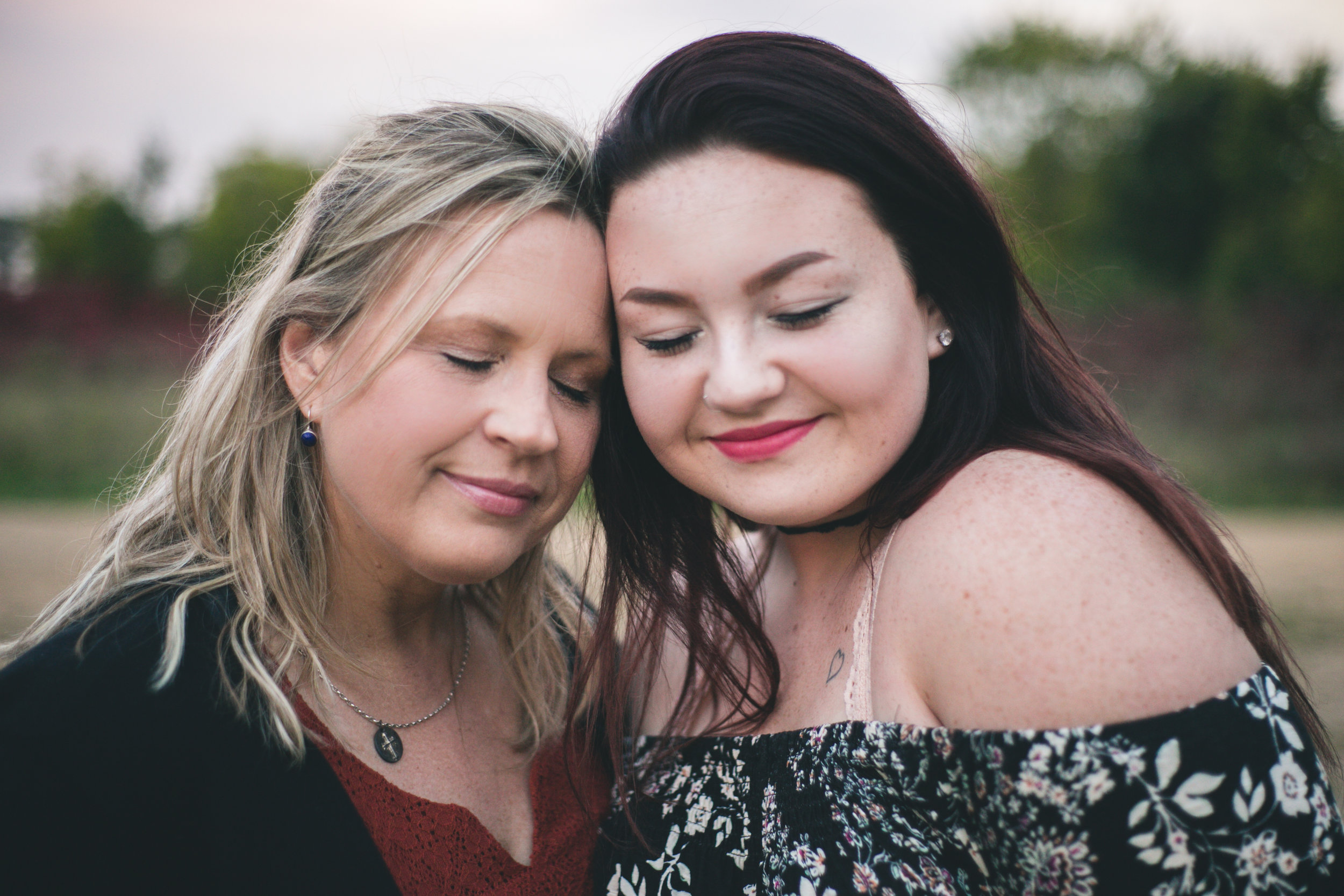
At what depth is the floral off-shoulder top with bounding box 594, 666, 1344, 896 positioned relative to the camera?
1.43 meters

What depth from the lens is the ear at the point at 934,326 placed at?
2.06m

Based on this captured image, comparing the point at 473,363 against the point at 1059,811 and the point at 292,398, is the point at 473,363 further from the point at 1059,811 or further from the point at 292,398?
the point at 1059,811

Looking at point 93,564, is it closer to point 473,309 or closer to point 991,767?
point 473,309

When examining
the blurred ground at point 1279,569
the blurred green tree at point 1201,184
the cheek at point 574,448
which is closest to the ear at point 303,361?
the cheek at point 574,448

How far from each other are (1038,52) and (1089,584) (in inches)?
1301

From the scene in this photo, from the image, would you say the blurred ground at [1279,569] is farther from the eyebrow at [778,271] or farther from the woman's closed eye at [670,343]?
the eyebrow at [778,271]

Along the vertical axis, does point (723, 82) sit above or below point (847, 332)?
above

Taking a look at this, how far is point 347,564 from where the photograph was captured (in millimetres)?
2291

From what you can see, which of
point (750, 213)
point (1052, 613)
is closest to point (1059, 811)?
point (1052, 613)

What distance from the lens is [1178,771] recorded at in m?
1.43

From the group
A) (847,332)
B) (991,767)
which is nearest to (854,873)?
(991,767)

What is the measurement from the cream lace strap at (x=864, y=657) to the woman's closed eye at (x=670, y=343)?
0.57 metres

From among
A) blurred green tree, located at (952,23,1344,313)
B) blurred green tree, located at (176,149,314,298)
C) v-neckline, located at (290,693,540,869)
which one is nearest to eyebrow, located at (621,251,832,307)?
v-neckline, located at (290,693,540,869)

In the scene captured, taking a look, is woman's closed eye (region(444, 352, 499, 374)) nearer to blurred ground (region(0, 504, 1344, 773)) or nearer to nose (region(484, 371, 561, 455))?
nose (region(484, 371, 561, 455))
